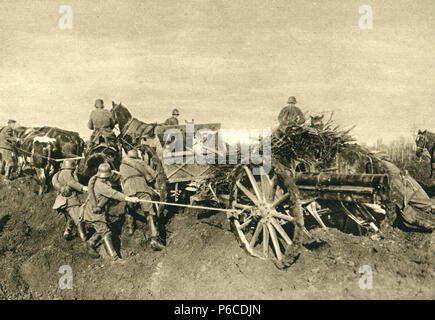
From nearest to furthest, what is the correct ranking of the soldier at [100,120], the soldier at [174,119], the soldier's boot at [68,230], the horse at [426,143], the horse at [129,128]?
the soldier's boot at [68,230] → the horse at [129,128] → the soldier at [100,120] → the horse at [426,143] → the soldier at [174,119]

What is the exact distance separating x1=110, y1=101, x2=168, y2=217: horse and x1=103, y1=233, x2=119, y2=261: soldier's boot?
1.25 metres

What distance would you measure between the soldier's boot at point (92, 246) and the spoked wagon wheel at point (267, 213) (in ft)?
10.6

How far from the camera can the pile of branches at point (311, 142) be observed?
6805 mm

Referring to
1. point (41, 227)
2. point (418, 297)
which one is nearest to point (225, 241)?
point (418, 297)

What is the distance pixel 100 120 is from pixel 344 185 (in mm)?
7334

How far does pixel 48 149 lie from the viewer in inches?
484

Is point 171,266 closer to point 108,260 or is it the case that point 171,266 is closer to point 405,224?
point 108,260

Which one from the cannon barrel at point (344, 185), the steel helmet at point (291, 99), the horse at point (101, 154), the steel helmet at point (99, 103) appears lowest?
the cannon barrel at point (344, 185)

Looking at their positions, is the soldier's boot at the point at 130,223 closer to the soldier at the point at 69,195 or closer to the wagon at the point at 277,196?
the wagon at the point at 277,196

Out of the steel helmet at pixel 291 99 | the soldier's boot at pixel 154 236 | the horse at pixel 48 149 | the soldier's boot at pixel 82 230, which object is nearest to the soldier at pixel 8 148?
the horse at pixel 48 149

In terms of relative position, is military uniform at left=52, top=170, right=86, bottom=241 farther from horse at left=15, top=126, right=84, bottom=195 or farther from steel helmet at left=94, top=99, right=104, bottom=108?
horse at left=15, top=126, right=84, bottom=195

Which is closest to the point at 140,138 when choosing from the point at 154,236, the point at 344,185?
the point at 154,236

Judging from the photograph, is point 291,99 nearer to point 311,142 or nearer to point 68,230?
point 311,142

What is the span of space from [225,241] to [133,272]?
1.96 meters
